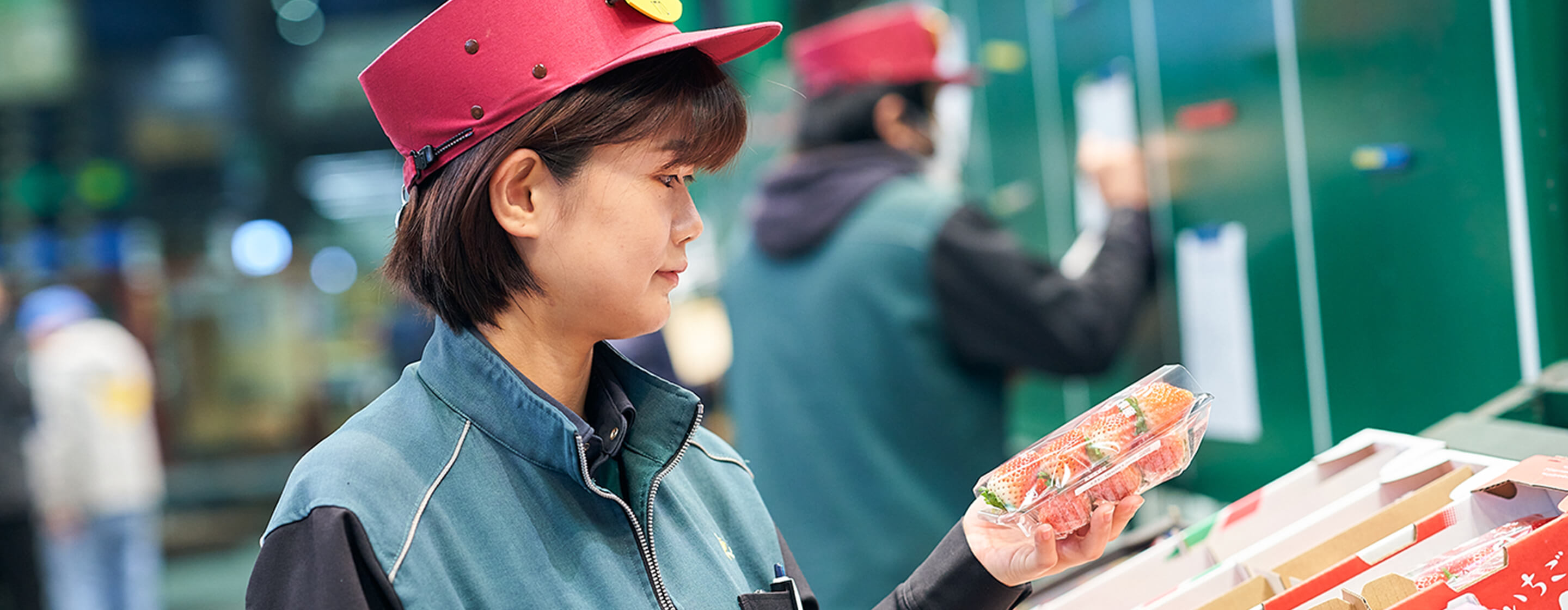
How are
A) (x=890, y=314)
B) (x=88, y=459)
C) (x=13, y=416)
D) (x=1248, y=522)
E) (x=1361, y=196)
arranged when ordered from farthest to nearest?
(x=88, y=459)
(x=13, y=416)
(x=890, y=314)
(x=1361, y=196)
(x=1248, y=522)

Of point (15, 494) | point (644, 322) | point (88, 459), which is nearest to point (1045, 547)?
point (644, 322)

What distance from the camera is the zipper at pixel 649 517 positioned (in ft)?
3.72

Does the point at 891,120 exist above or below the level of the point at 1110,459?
above

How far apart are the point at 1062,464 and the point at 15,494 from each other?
268 inches

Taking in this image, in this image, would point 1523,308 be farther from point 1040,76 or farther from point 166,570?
point 166,570

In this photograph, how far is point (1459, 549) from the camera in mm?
1079

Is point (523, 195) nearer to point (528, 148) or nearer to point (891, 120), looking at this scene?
point (528, 148)

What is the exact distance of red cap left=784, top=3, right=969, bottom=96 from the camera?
269 centimetres

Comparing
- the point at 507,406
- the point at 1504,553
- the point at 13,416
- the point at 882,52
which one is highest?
the point at 882,52

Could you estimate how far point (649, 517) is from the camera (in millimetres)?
1188

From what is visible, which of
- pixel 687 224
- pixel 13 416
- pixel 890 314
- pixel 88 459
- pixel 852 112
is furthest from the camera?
pixel 88 459

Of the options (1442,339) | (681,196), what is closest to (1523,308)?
(1442,339)

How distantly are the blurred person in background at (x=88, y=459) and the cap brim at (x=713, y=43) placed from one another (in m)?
6.12

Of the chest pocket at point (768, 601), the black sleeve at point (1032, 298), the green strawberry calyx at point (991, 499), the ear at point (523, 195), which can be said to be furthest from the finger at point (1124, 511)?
the black sleeve at point (1032, 298)
